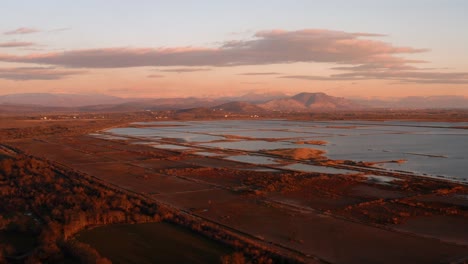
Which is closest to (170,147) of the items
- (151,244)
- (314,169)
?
(314,169)

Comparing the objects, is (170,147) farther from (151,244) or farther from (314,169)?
(151,244)

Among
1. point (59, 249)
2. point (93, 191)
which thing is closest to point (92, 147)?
point (93, 191)

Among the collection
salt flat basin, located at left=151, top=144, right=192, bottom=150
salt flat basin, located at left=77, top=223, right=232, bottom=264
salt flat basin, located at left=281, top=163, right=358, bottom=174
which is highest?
salt flat basin, located at left=77, top=223, right=232, bottom=264

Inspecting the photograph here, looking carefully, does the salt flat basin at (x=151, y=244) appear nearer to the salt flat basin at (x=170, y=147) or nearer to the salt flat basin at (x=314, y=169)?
the salt flat basin at (x=314, y=169)

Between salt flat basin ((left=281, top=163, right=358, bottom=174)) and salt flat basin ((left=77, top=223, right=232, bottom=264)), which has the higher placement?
salt flat basin ((left=77, top=223, right=232, bottom=264))

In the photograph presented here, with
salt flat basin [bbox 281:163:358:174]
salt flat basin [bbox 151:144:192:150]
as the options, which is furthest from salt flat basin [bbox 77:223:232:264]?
salt flat basin [bbox 151:144:192:150]

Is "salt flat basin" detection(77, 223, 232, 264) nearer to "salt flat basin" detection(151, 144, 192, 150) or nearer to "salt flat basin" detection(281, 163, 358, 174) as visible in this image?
"salt flat basin" detection(281, 163, 358, 174)

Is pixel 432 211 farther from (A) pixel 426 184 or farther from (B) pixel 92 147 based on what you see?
(B) pixel 92 147

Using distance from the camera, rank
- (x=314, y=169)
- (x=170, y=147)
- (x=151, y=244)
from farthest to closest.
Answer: (x=170, y=147) < (x=314, y=169) < (x=151, y=244)
